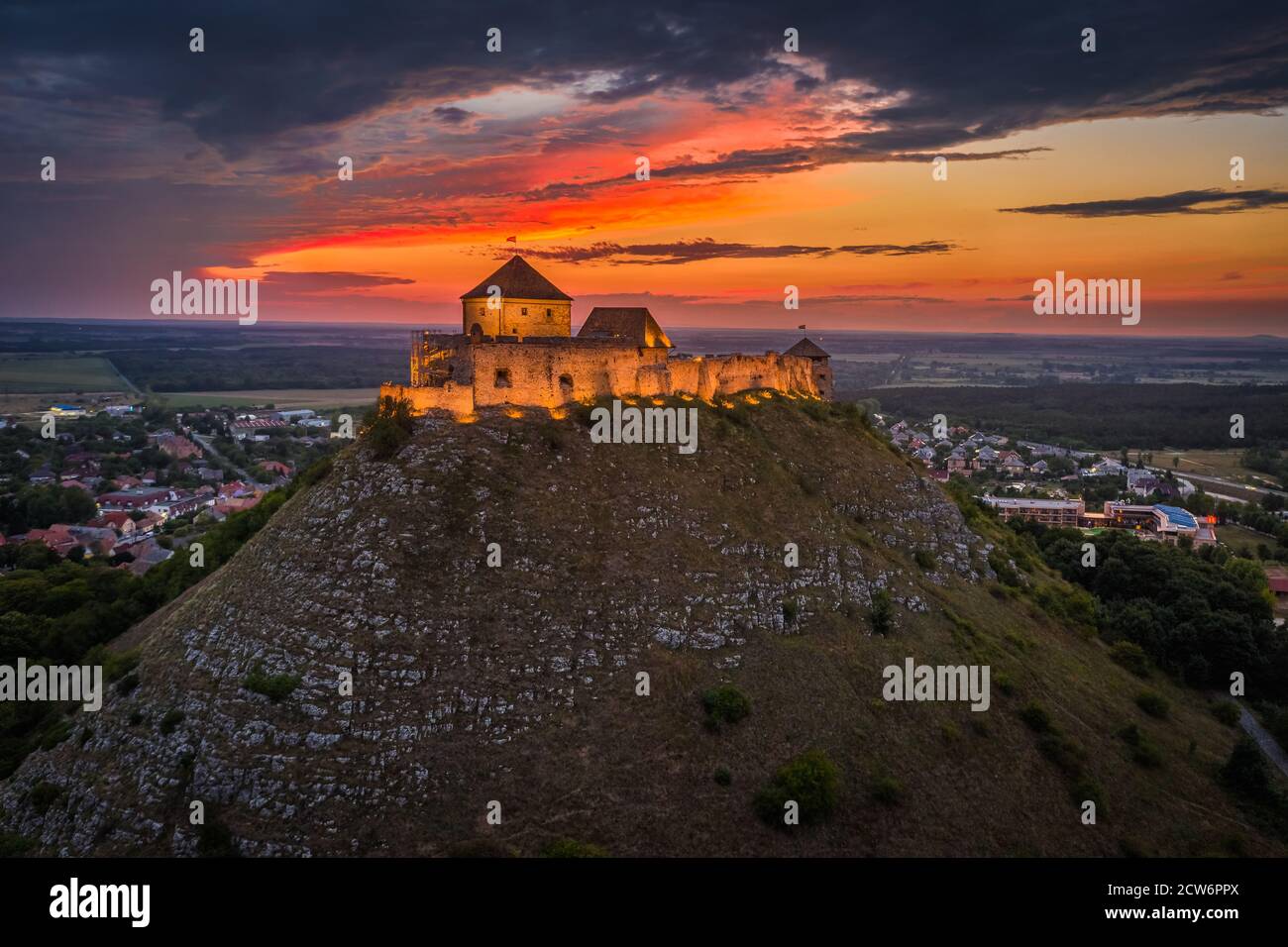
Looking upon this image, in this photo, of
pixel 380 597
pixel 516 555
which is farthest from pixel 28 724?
pixel 516 555

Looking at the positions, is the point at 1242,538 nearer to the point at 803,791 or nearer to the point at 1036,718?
the point at 1036,718

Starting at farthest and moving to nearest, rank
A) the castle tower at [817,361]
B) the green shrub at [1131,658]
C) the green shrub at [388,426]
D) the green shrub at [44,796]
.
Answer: the castle tower at [817,361] < the green shrub at [1131,658] < the green shrub at [388,426] < the green shrub at [44,796]

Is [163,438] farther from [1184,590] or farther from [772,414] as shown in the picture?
[1184,590]

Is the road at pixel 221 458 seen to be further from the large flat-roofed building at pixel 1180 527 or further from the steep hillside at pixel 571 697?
the large flat-roofed building at pixel 1180 527

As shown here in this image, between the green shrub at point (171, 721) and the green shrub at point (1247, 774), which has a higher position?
the green shrub at point (171, 721)

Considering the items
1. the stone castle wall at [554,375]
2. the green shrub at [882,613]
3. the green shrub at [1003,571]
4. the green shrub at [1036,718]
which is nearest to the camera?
the green shrub at [1036,718]

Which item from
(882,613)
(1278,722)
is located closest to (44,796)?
(882,613)

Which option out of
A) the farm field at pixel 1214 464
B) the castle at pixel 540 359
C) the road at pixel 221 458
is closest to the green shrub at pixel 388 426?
the castle at pixel 540 359
